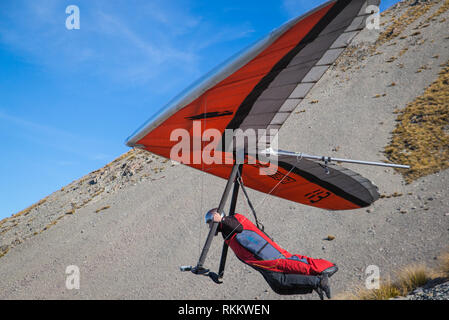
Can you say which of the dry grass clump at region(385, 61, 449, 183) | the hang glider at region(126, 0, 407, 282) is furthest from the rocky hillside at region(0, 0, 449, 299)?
the hang glider at region(126, 0, 407, 282)

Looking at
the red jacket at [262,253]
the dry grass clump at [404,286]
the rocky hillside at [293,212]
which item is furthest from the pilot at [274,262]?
the rocky hillside at [293,212]

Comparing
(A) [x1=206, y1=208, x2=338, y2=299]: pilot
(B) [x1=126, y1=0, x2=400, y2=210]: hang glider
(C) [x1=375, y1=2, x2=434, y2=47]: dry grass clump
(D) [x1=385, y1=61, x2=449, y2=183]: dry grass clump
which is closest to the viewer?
(B) [x1=126, y1=0, x2=400, y2=210]: hang glider

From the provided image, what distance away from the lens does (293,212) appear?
1664cm

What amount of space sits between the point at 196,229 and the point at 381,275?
1129 cm

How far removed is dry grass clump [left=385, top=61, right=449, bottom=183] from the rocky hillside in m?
0.09

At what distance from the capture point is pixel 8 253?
21125mm

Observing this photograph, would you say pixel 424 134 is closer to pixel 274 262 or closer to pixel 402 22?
pixel 274 262

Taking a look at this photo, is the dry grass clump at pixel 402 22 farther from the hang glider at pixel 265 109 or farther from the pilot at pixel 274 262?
the pilot at pixel 274 262

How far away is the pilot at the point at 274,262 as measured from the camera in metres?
4.24

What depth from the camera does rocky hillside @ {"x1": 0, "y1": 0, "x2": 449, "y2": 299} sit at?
12.4 metres

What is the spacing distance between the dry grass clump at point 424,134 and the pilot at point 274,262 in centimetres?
1437

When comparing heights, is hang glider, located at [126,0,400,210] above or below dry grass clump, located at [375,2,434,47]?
below

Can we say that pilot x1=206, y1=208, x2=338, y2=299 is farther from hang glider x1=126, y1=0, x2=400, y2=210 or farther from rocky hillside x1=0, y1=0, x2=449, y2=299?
rocky hillside x1=0, y1=0, x2=449, y2=299
